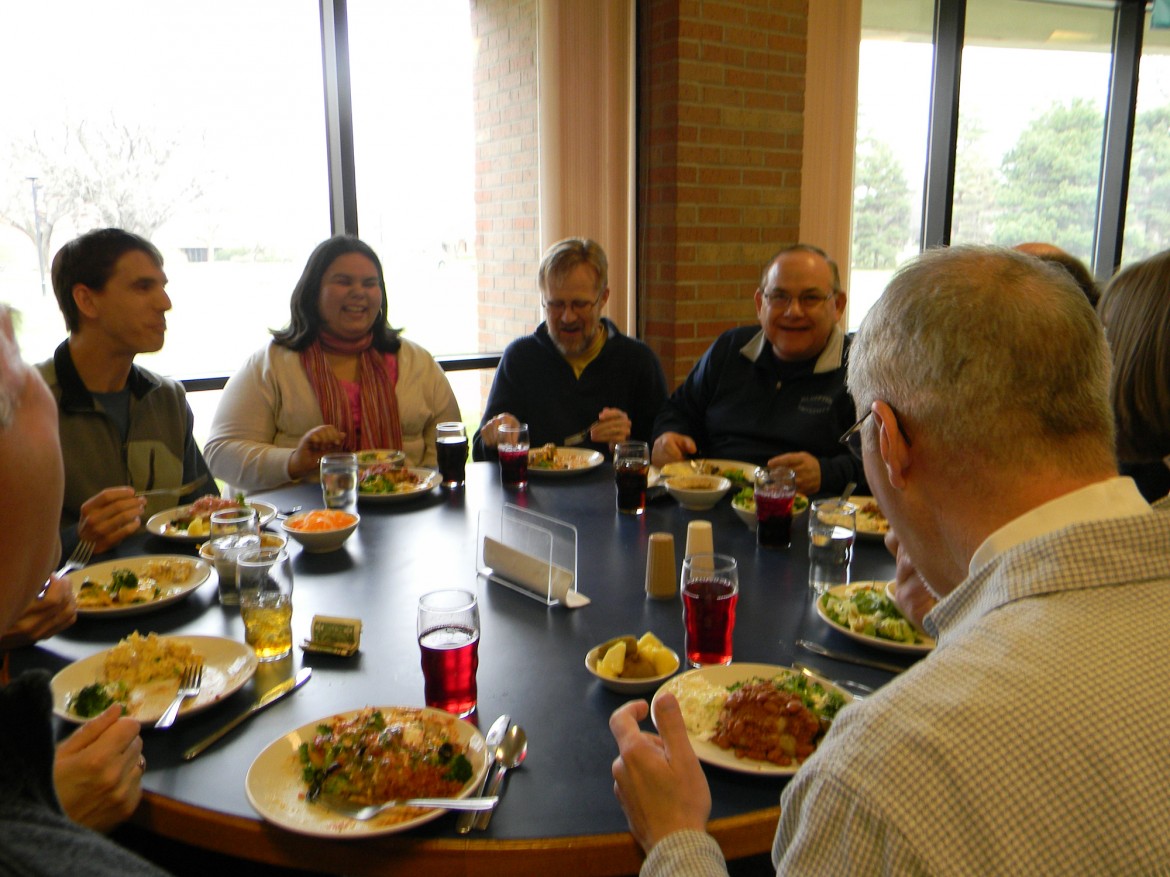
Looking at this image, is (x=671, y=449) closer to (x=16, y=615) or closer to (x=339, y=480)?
(x=339, y=480)

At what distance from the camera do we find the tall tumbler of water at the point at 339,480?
84.7 inches

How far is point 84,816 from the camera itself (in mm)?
1057

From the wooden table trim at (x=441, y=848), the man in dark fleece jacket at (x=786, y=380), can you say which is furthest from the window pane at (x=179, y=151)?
the wooden table trim at (x=441, y=848)

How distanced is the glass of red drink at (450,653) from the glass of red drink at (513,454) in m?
1.18

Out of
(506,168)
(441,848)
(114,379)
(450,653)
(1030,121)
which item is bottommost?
(441,848)

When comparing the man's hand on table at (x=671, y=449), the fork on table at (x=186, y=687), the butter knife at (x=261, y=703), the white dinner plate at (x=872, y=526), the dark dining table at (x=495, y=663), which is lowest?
the dark dining table at (x=495, y=663)

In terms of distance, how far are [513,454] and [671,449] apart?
0.51 meters

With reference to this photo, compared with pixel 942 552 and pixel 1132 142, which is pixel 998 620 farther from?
pixel 1132 142

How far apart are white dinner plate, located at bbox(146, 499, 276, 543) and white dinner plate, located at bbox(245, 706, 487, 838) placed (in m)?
0.98

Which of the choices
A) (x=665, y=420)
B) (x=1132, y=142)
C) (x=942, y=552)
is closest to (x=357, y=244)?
(x=665, y=420)

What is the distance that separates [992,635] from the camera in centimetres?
80

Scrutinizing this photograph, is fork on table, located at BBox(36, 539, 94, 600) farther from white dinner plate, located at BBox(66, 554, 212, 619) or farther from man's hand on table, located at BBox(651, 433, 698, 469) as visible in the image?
man's hand on table, located at BBox(651, 433, 698, 469)

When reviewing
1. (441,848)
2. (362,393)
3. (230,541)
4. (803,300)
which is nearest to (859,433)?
(441,848)

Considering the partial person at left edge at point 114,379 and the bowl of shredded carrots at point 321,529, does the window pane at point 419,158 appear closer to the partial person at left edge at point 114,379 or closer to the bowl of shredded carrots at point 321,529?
the partial person at left edge at point 114,379
